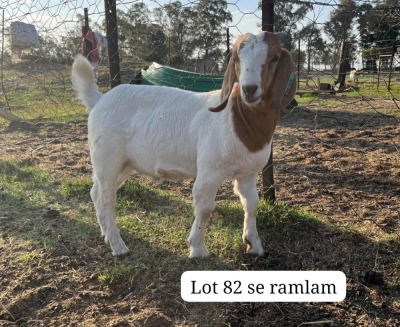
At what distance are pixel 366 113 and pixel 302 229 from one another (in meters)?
6.16

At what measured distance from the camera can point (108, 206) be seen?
3078 millimetres

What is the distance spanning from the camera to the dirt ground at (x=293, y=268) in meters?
2.23

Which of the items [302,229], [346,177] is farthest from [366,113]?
[302,229]

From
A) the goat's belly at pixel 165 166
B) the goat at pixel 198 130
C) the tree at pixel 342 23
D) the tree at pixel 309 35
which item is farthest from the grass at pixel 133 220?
the tree at pixel 342 23

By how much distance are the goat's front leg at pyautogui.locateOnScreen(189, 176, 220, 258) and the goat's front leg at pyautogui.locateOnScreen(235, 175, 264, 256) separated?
308 mm

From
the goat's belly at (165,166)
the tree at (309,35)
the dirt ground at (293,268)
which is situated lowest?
the dirt ground at (293,268)

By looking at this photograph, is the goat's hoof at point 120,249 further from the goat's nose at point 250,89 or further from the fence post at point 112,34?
the fence post at point 112,34

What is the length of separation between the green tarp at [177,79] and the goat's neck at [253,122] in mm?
4804

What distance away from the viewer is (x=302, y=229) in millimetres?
3209

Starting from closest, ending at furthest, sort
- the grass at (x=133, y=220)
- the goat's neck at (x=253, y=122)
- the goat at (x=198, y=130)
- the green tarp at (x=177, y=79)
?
the goat at (x=198, y=130) < the goat's neck at (x=253, y=122) < the grass at (x=133, y=220) < the green tarp at (x=177, y=79)

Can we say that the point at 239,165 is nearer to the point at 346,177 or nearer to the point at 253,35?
the point at 253,35

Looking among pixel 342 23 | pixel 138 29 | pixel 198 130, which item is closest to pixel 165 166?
pixel 198 130

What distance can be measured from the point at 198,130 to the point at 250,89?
663 mm

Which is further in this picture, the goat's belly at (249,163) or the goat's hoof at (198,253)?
the goat's hoof at (198,253)
